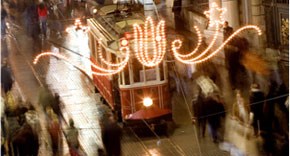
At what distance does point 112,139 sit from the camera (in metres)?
10.4

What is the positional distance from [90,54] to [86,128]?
1.21m

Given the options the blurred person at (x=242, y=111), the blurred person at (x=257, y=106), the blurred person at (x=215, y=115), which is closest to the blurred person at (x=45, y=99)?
the blurred person at (x=215, y=115)

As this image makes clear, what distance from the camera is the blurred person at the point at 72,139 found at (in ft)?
34.7

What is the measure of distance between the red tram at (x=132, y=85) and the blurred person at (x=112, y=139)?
78cm

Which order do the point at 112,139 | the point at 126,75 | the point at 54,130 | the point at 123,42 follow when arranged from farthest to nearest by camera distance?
the point at 126,75
the point at 123,42
the point at 54,130
the point at 112,139

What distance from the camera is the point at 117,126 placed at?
10.6m

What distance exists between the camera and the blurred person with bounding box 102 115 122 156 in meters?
10.4

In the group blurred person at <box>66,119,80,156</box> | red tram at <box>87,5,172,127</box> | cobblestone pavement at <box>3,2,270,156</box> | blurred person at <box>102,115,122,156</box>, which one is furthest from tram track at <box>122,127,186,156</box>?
blurred person at <box>66,119,80,156</box>

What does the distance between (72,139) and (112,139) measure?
712 millimetres

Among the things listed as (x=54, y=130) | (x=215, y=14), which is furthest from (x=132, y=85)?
(x=215, y=14)

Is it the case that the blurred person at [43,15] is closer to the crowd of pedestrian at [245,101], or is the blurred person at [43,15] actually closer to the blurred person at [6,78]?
the blurred person at [6,78]

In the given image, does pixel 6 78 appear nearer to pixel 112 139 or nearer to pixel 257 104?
pixel 112 139

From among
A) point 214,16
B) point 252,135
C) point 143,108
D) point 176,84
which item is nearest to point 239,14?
point 214,16

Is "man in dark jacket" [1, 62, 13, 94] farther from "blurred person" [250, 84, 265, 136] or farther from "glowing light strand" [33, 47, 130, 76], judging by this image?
"blurred person" [250, 84, 265, 136]
